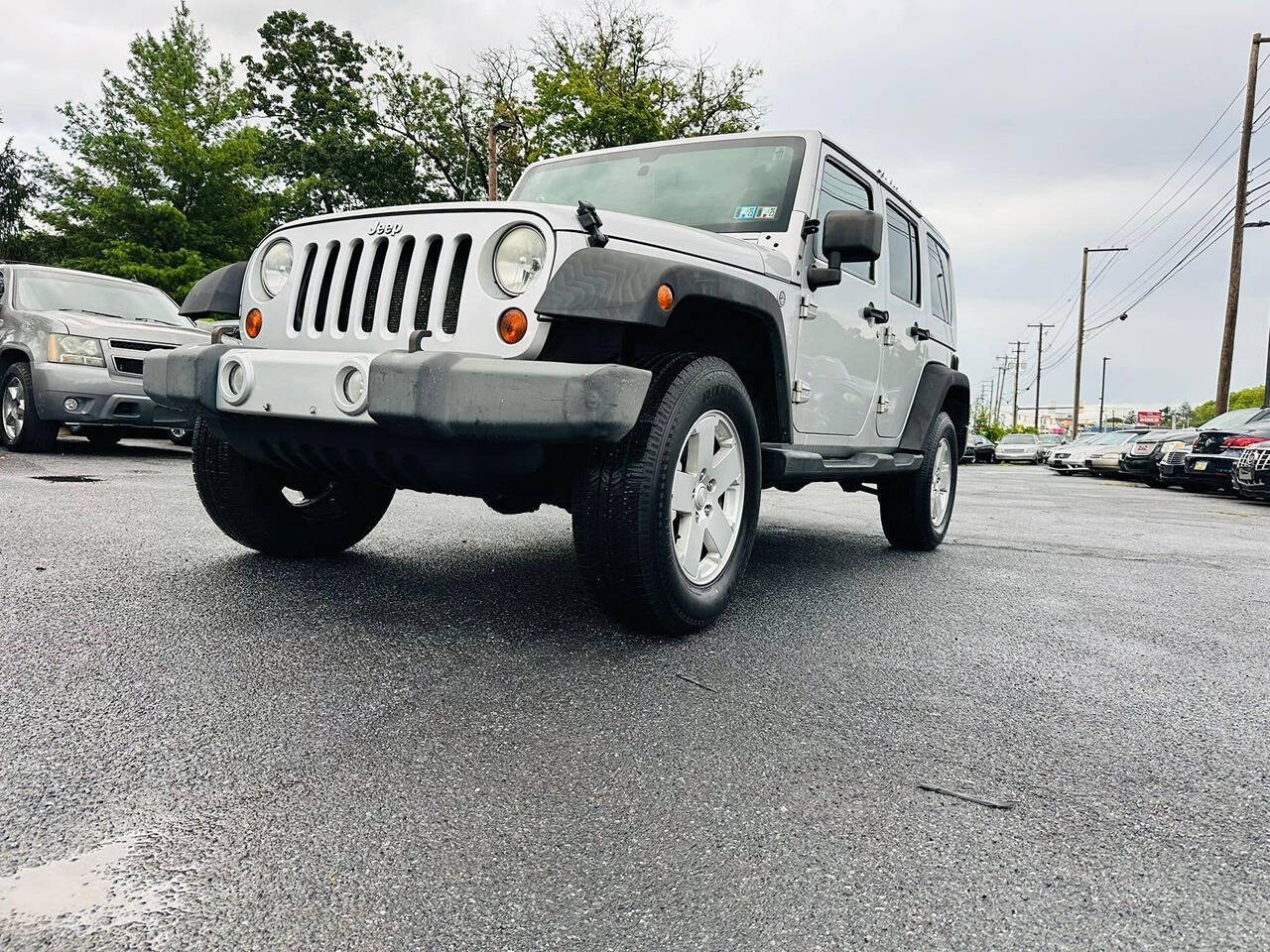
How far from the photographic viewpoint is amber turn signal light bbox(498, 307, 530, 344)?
2736 millimetres

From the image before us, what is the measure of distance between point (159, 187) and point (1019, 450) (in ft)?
131

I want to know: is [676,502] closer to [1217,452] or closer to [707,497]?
[707,497]

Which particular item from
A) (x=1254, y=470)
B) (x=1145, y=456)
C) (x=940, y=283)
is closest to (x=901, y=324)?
(x=940, y=283)

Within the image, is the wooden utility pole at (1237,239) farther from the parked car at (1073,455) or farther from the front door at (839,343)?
the front door at (839,343)

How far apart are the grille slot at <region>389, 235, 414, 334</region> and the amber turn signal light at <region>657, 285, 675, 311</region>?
834 mm

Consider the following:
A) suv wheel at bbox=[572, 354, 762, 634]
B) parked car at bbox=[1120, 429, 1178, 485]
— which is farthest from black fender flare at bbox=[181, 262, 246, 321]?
parked car at bbox=[1120, 429, 1178, 485]

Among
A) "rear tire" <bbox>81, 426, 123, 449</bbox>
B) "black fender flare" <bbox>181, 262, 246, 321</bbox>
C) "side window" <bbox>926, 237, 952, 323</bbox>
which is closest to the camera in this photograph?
"black fender flare" <bbox>181, 262, 246, 321</bbox>

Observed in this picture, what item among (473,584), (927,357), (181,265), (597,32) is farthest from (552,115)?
(473,584)

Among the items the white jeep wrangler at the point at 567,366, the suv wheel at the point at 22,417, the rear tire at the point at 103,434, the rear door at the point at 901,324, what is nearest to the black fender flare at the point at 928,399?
the rear door at the point at 901,324

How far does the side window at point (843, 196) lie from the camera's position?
164 inches

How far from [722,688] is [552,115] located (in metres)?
27.9

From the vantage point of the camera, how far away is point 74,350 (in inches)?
336

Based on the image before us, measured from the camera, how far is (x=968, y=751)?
2287 mm

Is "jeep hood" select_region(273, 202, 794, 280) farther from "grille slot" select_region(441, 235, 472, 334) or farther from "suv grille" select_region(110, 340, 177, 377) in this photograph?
"suv grille" select_region(110, 340, 177, 377)
